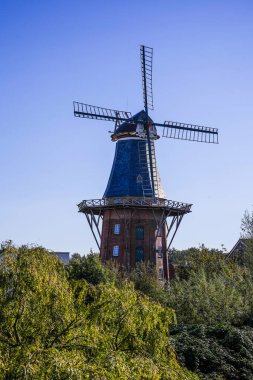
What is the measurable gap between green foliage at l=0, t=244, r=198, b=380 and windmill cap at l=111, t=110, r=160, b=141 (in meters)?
29.9

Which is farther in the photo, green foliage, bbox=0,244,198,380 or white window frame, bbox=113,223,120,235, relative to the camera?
white window frame, bbox=113,223,120,235

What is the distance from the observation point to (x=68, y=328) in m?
10.2

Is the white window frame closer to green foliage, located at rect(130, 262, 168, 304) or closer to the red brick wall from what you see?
the red brick wall

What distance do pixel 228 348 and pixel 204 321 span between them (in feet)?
17.3

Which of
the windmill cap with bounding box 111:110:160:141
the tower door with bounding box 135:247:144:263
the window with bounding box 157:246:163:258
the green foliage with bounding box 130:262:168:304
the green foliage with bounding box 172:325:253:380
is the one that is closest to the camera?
the green foliage with bounding box 172:325:253:380

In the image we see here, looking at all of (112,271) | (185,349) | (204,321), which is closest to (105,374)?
(185,349)

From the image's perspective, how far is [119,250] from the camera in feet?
129

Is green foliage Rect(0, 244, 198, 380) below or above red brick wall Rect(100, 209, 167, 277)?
below

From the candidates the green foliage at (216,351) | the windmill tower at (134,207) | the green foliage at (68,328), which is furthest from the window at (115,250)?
the green foliage at (68,328)

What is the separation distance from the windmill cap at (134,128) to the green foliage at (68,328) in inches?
1177

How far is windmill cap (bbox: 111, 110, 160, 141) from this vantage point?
1614 inches

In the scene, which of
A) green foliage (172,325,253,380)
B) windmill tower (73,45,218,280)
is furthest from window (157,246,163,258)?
green foliage (172,325,253,380)

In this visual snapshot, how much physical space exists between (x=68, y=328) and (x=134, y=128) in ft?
104

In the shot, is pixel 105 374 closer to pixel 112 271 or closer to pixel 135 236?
pixel 112 271
